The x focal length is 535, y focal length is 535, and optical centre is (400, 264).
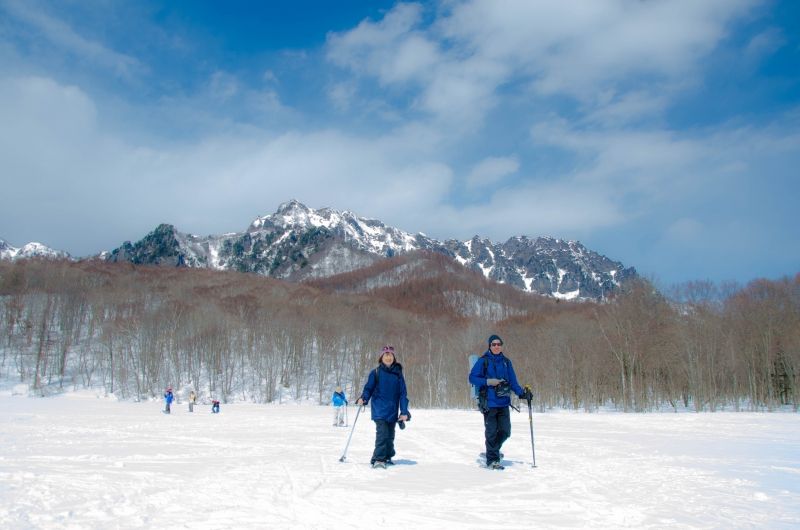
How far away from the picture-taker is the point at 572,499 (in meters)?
6.68

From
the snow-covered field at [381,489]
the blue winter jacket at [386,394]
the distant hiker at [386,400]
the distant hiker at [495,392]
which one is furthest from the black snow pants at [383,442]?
the distant hiker at [495,392]

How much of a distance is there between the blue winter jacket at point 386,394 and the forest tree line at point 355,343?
4302 centimetres

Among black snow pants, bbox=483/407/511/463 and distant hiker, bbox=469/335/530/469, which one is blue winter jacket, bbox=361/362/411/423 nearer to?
distant hiker, bbox=469/335/530/469

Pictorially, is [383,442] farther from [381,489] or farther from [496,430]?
[381,489]

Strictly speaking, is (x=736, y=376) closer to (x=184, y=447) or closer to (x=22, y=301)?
(x=184, y=447)

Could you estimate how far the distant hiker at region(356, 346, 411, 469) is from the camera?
31.5ft

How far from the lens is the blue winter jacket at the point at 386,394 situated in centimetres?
985

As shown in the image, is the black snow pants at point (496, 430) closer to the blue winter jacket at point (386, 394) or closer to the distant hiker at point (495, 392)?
the distant hiker at point (495, 392)

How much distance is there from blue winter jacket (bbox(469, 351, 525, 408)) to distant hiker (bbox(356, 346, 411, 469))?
1.37 metres

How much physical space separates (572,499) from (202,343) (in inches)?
3201

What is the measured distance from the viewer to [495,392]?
9.88 m

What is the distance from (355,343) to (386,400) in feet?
247

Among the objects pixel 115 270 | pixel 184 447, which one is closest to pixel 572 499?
pixel 184 447

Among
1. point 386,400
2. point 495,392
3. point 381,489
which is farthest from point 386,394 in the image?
point 381,489
